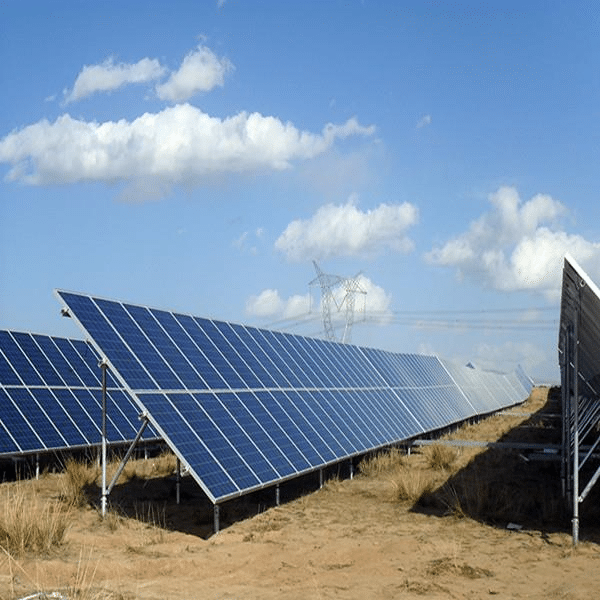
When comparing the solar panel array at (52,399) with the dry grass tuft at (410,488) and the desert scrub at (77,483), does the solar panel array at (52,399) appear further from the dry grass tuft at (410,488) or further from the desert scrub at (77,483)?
the dry grass tuft at (410,488)

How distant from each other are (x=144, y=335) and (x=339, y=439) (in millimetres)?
6369

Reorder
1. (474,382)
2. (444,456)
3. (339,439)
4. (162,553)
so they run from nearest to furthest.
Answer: (162,553) < (339,439) < (444,456) < (474,382)

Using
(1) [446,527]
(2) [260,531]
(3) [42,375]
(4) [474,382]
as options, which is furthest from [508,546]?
(4) [474,382]

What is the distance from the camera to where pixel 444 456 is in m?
22.1

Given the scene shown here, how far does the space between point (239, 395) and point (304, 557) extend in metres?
5.59

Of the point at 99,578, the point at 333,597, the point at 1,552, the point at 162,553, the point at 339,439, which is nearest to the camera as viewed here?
the point at 333,597

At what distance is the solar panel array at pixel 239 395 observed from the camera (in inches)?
543

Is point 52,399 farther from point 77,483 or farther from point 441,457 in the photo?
point 441,457

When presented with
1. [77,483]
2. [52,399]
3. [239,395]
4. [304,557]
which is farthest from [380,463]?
[52,399]

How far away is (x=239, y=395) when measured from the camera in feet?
55.9

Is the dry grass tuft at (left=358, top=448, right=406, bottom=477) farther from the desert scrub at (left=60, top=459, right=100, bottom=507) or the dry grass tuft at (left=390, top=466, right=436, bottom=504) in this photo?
the desert scrub at (left=60, top=459, right=100, bottom=507)

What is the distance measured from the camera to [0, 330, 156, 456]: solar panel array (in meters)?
20.5

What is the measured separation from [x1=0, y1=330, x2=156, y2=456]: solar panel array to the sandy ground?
5.51 metres

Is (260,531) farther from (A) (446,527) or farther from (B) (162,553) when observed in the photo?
(A) (446,527)
